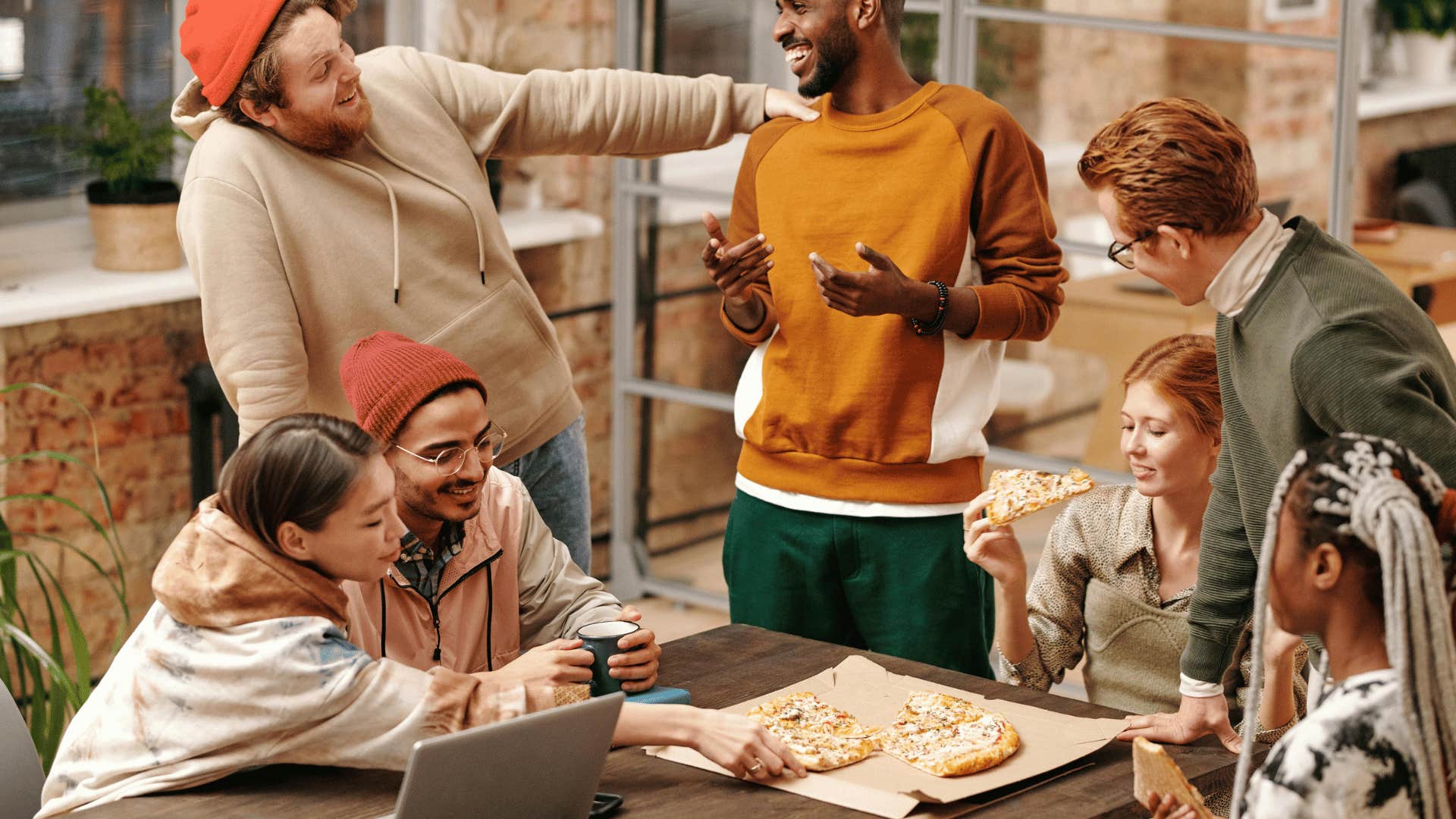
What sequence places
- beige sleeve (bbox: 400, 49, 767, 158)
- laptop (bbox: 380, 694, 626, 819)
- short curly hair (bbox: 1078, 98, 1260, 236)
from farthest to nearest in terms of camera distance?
1. beige sleeve (bbox: 400, 49, 767, 158)
2. short curly hair (bbox: 1078, 98, 1260, 236)
3. laptop (bbox: 380, 694, 626, 819)

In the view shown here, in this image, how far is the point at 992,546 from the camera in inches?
86.0

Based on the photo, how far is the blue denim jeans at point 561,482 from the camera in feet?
8.93

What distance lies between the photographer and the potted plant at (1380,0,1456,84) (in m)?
4.30

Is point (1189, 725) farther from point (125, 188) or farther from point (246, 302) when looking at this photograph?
point (125, 188)

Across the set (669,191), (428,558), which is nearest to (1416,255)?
(669,191)

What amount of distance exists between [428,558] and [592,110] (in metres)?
0.93

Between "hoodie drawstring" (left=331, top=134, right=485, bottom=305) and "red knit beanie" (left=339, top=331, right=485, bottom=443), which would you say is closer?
"red knit beanie" (left=339, top=331, right=485, bottom=443)

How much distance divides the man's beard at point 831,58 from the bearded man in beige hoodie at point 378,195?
15cm

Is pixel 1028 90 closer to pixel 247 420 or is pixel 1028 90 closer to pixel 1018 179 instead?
pixel 1018 179

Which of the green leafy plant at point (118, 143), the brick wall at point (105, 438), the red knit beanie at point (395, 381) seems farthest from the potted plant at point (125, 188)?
the red knit beanie at point (395, 381)

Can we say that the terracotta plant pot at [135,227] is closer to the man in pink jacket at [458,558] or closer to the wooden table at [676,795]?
the man in pink jacket at [458,558]

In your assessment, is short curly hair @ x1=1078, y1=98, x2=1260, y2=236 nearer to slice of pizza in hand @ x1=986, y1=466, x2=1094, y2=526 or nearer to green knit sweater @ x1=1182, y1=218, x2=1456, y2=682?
green knit sweater @ x1=1182, y1=218, x2=1456, y2=682

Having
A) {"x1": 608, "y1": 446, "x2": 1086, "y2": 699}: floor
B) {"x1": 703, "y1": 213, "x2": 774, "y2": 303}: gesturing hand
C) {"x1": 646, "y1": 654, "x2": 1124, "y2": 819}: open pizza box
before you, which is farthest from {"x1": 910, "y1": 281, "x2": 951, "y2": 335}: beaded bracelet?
{"x1": 608, "y1": 446, "x2": 1086, "y2": 699}: floor

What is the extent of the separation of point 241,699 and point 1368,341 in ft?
3.94
